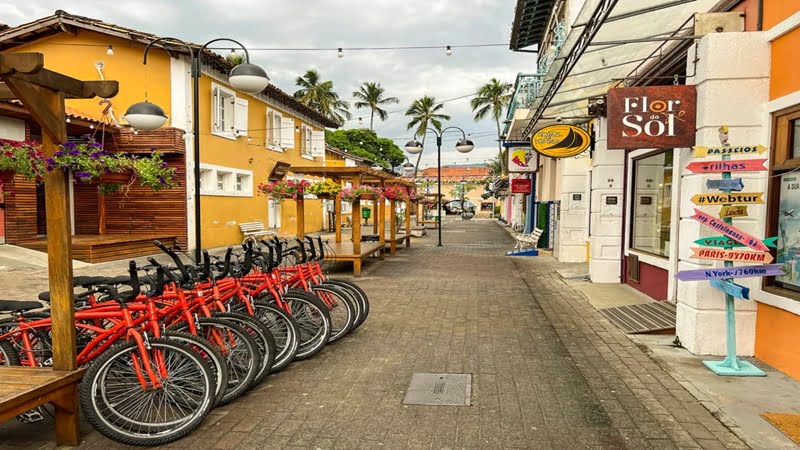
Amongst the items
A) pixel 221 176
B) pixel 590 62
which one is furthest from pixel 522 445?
pixel 221 176

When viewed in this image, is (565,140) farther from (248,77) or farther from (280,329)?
(280,329)

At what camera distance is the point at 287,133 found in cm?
2170

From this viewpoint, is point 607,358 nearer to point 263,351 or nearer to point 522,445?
point 522,445

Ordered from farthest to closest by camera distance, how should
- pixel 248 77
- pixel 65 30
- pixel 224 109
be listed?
pixel 224 109 < pixel 65 30 < pixel 248 77

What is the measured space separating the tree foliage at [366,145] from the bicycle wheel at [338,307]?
4399 cm

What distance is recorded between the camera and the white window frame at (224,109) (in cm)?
1599

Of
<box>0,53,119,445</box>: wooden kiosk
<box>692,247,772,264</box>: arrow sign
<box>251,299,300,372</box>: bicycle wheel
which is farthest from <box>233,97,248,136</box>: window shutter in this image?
<box>692,247,772,264</box>: arrow sign

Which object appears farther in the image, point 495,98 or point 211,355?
point 495,98

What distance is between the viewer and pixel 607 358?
16.6ft

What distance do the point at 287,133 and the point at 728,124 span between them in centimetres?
1884

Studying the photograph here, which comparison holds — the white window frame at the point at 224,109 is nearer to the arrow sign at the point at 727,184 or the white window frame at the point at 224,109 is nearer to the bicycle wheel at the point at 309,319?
the bicycle wheel at the point at 309,319

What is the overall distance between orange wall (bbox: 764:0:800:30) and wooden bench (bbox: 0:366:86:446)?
20.4ft

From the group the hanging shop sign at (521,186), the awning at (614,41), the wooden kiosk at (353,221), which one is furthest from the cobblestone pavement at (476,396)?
the hanging shop sign at (521,186)

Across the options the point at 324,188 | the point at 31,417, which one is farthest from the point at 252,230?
the point at 31,417
